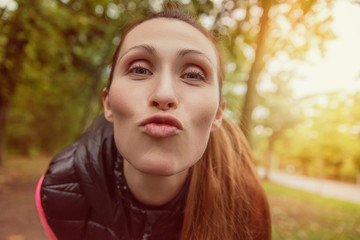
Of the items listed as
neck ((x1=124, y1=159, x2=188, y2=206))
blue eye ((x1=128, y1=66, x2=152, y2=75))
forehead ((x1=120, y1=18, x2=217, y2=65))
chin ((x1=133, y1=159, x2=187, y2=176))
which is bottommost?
neck ((x1=124, y1=159, x2=188, y2=206))

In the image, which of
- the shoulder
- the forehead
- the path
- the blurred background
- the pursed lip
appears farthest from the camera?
the path

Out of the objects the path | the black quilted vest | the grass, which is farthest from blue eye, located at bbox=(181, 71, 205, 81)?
the path

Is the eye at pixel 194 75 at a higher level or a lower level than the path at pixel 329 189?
higher

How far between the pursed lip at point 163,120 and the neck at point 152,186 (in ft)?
1.69

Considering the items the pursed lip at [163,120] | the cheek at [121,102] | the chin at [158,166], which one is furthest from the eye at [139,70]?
the chin at [158,166]

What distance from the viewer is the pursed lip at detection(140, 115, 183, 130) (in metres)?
1.13

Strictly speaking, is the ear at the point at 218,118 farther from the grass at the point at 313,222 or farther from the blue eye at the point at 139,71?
the grass at the point at 313,222

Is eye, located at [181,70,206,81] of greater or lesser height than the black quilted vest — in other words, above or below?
above

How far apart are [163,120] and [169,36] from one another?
47 centimetres

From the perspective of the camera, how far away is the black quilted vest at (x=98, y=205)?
1.63 meters

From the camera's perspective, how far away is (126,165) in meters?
1.72

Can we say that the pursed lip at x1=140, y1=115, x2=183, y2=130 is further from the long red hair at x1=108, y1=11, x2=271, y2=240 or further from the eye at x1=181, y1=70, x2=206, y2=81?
the long red hair at x1=108, y1=11, x2=271, y2=240

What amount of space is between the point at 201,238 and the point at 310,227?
18.0ft

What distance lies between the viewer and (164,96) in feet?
3.73
